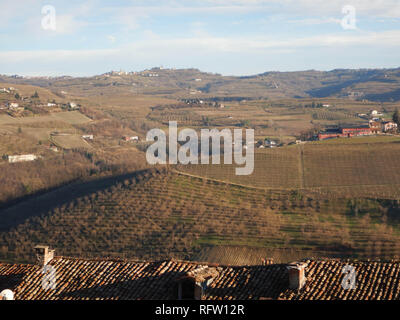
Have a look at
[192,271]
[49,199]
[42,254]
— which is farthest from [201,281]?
[49,199]

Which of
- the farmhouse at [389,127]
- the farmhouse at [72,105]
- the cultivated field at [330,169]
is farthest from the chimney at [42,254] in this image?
the farmhouse at [72,105]

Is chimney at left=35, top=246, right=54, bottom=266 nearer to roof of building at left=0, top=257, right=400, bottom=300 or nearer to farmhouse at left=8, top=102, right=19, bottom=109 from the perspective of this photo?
roof of building at left=0, top=257, right=400, bottom=300

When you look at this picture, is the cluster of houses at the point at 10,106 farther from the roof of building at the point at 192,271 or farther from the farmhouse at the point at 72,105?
the roof of building at the point at 192,271

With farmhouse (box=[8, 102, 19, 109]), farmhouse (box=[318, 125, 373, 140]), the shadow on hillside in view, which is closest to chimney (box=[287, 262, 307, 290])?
the shadow on hillside

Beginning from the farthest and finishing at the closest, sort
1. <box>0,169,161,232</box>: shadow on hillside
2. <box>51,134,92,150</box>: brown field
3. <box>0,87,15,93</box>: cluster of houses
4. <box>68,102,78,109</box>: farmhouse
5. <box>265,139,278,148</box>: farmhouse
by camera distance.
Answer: <box>0,87,15,93</box>: cluster of houses, <box>68,102,78,109</box>: farmhouse, <box>51,134,92,150</box>: brown field, <box>265,139,278,148</box>: farmhouse, <box>0,169,161,232</box>: shadow on hillside

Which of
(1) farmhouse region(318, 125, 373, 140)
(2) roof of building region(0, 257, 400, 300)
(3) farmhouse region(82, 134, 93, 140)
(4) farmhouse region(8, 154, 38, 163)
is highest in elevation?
(2) roof of building region(0, 257, 400, 300)

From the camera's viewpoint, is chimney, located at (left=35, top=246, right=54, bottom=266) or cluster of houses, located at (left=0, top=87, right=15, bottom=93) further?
cluster of houses, located at (left=0, top=87, right=15, bottom=93)

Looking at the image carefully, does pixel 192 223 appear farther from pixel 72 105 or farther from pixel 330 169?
pixel 72 105
